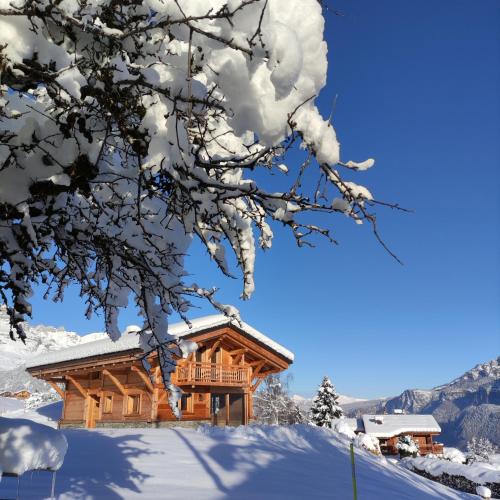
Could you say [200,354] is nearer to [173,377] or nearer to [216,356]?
[216,356]

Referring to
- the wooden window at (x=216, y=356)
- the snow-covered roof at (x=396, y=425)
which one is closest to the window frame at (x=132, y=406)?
the wooden window at (x=216, y=356)

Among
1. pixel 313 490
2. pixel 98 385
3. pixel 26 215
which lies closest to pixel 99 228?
pixel 26 215

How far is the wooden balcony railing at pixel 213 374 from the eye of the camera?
17.2 meters

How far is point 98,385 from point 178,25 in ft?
65.4

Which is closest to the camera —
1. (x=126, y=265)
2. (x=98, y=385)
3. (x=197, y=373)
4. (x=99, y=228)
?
(x=99, y=228)

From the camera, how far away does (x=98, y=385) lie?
19.6m

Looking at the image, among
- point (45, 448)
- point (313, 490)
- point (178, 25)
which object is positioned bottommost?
point (313, 490)

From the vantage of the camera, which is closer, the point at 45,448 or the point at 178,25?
the point at 178,25

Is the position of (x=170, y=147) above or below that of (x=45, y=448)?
above

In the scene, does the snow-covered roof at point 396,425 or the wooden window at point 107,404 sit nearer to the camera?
the wooden window at point 107,404

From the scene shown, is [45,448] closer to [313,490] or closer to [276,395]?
[313,490]

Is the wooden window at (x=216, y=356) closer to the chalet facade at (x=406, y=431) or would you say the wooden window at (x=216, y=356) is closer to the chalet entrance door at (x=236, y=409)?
the chalet entrance door at (x=236, y=409)

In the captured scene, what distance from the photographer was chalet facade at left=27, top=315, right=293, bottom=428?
640 inches

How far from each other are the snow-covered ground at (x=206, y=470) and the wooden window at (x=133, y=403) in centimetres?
692
